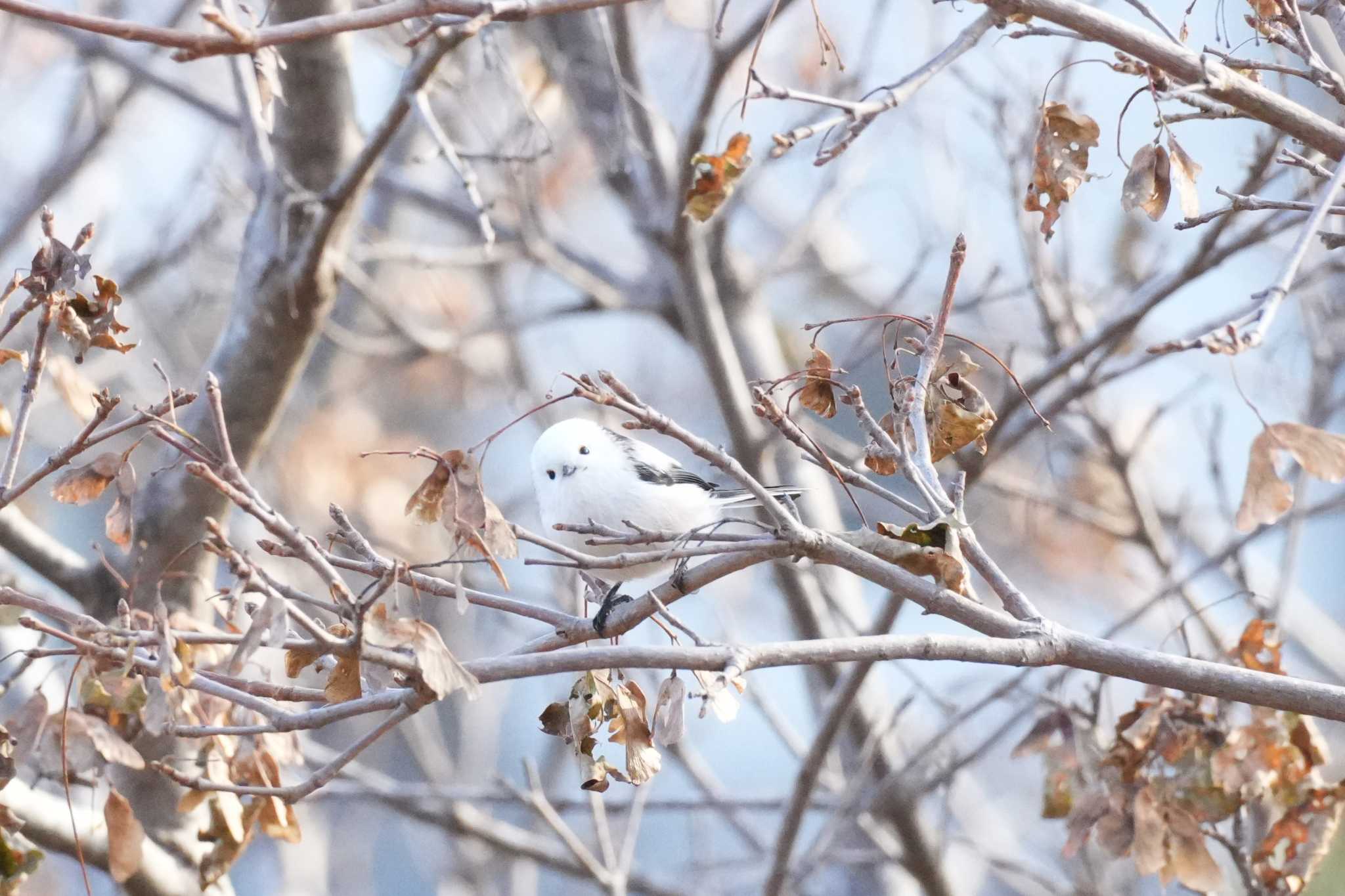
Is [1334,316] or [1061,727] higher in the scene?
[1334,316]

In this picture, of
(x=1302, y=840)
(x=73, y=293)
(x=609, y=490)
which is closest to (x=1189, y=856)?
(x=1302, y=840)

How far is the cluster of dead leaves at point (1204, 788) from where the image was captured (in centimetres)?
212

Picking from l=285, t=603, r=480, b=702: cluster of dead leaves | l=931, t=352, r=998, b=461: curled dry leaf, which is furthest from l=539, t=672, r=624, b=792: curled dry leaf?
l=931, t=352, r=998, b=461: curled dry leaf

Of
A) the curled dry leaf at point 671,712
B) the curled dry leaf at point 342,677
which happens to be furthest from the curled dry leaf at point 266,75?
the curled dry leaf at point 671,712

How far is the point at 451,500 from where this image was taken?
161cm

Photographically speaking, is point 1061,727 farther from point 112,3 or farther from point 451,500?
point 112,3

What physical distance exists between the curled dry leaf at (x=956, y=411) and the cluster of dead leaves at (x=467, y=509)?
0.60 meters

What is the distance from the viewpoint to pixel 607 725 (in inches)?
70.2

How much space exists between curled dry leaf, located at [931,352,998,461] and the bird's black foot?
57 cm

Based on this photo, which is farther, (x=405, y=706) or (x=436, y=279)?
(x=436, y=279)

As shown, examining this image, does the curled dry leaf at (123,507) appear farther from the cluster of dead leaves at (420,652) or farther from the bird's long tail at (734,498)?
the bird's long tail at (734,498)

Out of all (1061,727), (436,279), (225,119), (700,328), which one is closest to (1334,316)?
(700,328)

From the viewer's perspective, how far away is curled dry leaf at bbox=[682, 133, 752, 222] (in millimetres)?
1791

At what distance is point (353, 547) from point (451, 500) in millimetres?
142
